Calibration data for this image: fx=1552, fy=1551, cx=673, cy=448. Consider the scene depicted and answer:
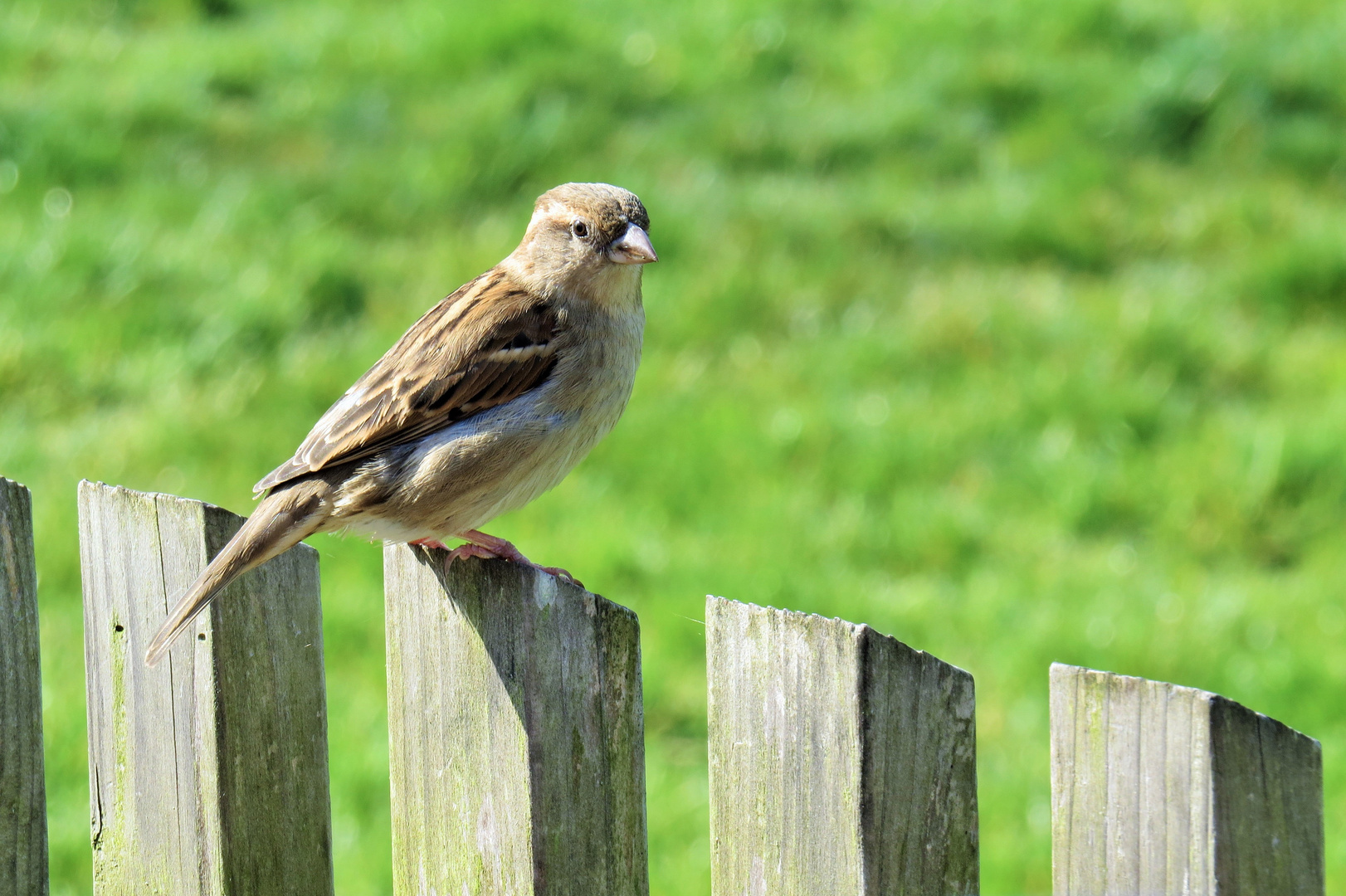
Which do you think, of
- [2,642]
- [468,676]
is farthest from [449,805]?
[2,642]

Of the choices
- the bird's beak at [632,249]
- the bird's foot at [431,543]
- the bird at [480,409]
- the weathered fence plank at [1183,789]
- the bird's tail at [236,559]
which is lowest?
the weathered fence plank at [1183,789]

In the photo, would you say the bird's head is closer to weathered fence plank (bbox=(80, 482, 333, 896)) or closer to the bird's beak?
the bird's beak

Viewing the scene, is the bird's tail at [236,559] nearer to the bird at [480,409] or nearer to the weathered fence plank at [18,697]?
the bird at [480,409]

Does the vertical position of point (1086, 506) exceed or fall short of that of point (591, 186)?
it falls short

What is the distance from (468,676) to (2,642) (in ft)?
2.41

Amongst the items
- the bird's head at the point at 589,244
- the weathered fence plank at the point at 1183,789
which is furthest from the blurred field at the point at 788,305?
the weathered fence plank at the point at 1183,789

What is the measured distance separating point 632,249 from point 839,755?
4.99 feet

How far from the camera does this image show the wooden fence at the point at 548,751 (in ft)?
5.54

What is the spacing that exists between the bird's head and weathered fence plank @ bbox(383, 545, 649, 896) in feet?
3.57

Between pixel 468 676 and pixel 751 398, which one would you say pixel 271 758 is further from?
pixel 751 398

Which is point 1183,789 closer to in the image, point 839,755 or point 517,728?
point 839,755

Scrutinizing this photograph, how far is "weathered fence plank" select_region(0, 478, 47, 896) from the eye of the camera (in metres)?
2.27

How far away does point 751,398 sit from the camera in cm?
548

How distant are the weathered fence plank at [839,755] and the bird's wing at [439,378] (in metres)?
1.03
